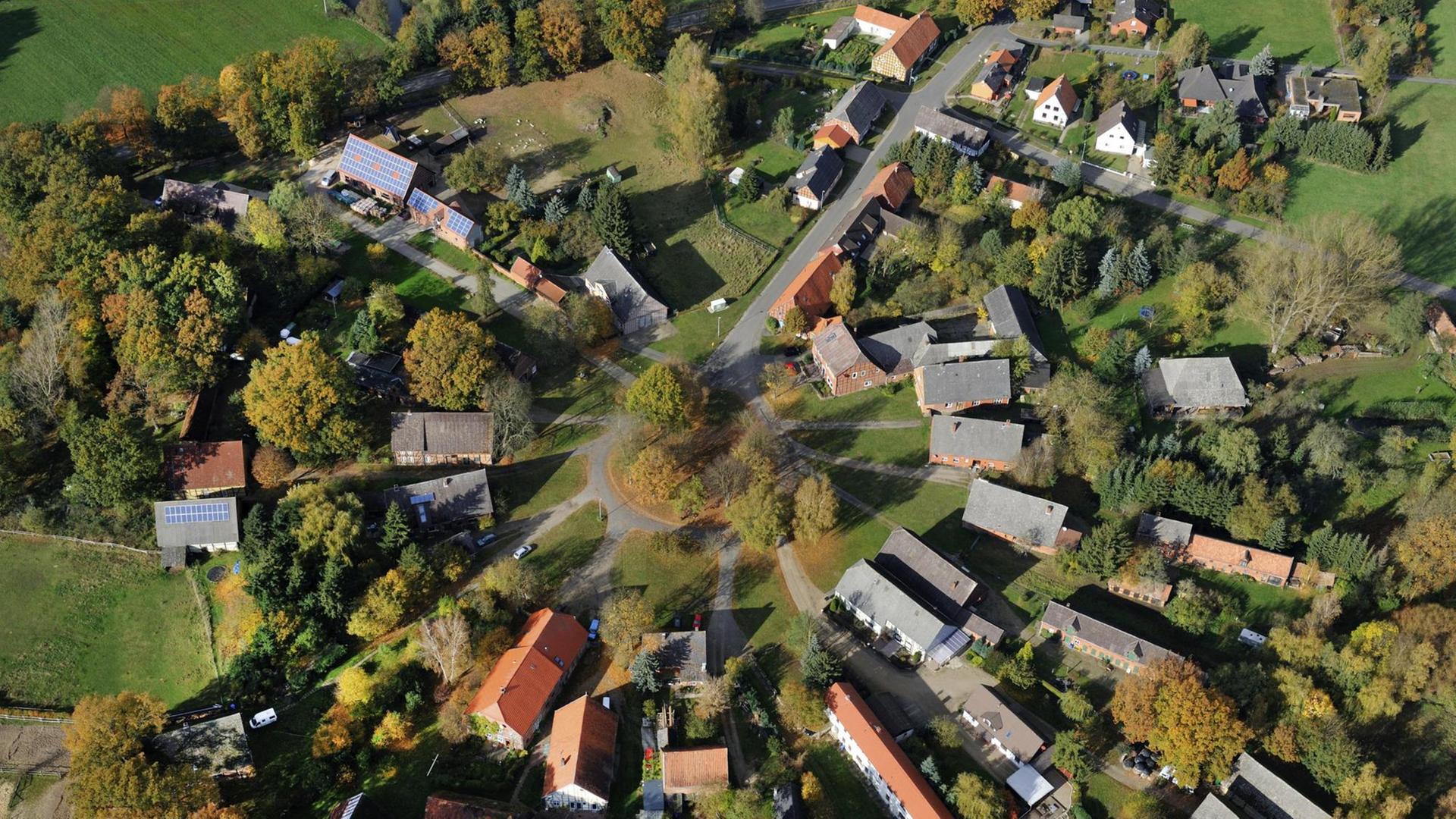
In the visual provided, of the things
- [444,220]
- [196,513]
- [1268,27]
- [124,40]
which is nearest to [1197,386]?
[1268,27]

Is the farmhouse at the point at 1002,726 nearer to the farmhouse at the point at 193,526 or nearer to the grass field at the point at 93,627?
the grass field at the point at 93,627

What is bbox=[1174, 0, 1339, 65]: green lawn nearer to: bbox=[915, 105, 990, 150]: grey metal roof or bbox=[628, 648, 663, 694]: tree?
bbox=[915, 105, 990, 150]: grey metal roof

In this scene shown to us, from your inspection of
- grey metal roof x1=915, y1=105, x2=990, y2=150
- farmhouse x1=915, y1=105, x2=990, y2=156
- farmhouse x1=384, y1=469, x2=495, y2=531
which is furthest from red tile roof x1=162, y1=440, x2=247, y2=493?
grey metal roof x1=915, y1=105, x2=990, y2=150

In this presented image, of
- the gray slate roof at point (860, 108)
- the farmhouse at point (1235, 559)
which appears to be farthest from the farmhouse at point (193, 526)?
the gray slate roof at point (860, 108)

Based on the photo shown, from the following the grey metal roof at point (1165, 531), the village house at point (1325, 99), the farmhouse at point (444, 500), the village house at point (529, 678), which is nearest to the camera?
the village house at point (529, 678)

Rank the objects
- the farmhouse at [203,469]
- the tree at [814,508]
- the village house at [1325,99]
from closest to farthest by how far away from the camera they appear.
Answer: the tree at [814,508]
the farmhouse at [203,469]
the village house at [1325,99]

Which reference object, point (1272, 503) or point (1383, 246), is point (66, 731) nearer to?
point (1272, 503)
